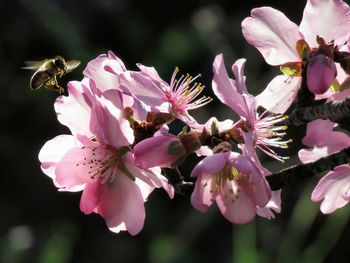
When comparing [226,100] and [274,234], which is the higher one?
[226,100]

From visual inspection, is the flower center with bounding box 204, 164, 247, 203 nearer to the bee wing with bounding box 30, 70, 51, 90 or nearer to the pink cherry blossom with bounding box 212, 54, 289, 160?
the pink cherry blossom with bounding box 212, 54, 289, 160

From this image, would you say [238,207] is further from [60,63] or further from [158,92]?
[60,63]

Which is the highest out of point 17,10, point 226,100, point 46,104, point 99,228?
point 226,100

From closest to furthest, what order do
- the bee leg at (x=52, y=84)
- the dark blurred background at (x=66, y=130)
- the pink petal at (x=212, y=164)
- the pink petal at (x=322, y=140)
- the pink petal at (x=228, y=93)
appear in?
the pink petal at (x=212, y=164)
the pink petal at (x=228, y=93)
the pink petal at (x=322, y=140)
the bee leg at (x=52, y=84)
the dark blurred background at (x=66, y=130)

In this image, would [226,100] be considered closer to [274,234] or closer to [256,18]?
[256,18]

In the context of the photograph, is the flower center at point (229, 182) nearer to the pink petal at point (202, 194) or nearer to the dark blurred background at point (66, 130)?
the pink petal at point (202, 194)

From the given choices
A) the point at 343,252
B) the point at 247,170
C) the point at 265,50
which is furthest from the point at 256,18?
the point at 343,252

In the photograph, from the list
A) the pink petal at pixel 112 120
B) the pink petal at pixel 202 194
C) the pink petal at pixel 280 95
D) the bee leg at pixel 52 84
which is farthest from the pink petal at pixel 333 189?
the bee leg at pixel 52 84
